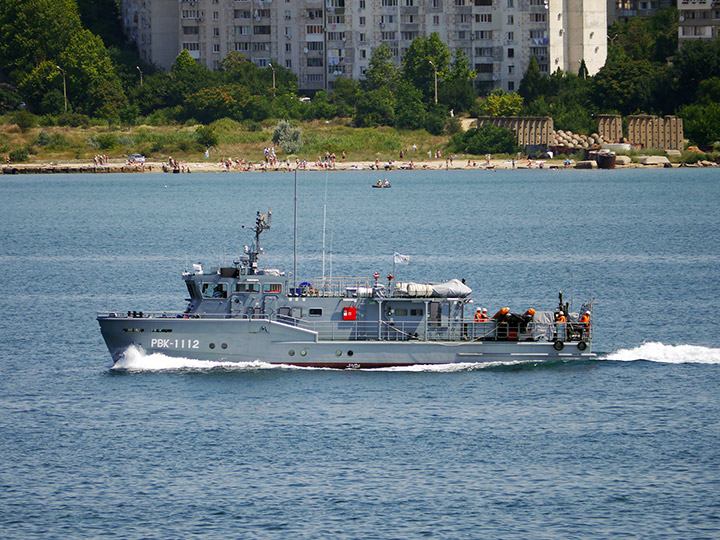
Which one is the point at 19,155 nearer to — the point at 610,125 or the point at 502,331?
the point at 610,125

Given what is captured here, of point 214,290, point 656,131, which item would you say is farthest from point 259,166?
point 214,290

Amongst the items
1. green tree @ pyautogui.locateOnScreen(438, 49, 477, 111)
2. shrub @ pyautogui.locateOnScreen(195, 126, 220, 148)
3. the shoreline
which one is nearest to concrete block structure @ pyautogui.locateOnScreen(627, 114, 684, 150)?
the shoreline

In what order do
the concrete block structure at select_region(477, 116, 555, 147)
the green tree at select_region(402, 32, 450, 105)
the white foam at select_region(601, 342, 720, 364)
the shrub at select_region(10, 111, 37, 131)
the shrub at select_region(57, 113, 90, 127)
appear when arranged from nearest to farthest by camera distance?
the white foam at select_region(601, 342, 720, 364)
the concrete block structure at select_region(477, 116, 555, 147)
the shrub at select_region(10, 111, 37, 131)
the shrub at select_region(57, 113, 90, 127)
the green tree at select_region(402, 32, 450, 105)

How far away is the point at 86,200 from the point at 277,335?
109268 millimetres

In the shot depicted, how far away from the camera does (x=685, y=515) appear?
38.2 m

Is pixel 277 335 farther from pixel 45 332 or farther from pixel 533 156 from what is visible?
pixel 533 156

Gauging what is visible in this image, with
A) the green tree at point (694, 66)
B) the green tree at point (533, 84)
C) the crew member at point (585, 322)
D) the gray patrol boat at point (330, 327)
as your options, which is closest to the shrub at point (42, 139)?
the green tree at point (533, 84)

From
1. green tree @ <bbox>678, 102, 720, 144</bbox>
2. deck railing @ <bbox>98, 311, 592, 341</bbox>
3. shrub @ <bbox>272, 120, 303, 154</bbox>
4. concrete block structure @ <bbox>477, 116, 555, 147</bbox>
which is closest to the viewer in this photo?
deck railing @ <bbox>98, 311, 592, 341</bbox>

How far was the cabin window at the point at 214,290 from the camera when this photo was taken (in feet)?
173

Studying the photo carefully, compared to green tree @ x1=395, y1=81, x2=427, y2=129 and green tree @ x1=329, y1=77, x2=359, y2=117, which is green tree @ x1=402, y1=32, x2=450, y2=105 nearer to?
green tree @ x1=395, y1=81, x2=427, y2=129

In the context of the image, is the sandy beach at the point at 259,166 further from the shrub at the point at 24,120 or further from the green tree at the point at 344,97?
the green tree at the point at 344,97

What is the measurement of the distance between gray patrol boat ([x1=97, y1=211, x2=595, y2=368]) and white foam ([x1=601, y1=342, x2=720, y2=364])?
4.25 meters

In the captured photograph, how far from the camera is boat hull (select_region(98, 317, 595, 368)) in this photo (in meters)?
51.9

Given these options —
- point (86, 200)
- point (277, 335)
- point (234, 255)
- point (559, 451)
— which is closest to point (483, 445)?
point (559, 451)
